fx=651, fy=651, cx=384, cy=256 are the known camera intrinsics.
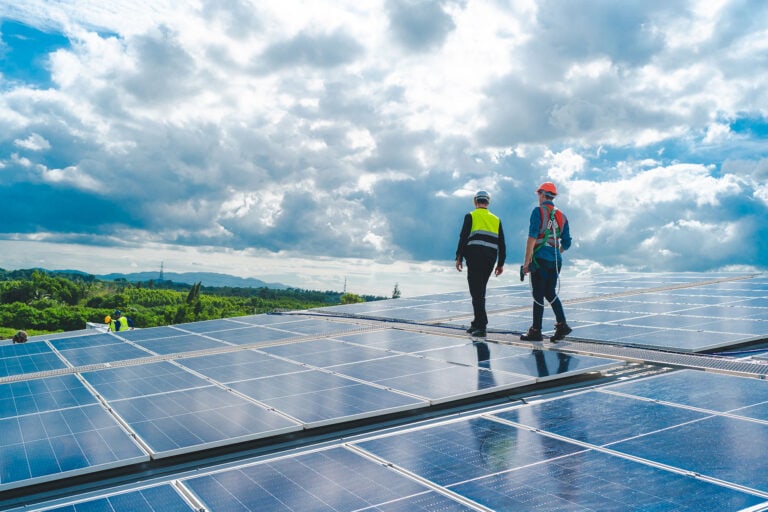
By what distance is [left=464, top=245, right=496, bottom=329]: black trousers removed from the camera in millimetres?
11922

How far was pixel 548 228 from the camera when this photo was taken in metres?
10.9

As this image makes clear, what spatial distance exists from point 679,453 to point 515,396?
7.79 feet

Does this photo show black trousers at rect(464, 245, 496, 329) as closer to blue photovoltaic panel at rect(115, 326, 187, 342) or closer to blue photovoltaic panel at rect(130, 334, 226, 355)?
blue photovoltaic panel at rect(130, 334, 226, 355)

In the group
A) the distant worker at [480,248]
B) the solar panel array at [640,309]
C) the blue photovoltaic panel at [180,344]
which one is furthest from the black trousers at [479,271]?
the blue photovoltaic panel at [180,344]

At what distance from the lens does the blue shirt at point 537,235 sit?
10.8 meters

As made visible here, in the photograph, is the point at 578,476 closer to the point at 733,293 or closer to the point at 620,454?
the point at 620,454

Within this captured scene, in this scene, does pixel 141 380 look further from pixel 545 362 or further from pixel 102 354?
pixel 545 362

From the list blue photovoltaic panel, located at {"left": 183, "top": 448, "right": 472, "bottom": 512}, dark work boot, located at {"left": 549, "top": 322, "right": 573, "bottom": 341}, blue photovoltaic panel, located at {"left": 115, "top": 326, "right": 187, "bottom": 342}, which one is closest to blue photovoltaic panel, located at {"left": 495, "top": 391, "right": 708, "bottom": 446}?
blue photovoltaic panel, located at {"left": 183, "top": 448, "right": 472, "bottom": 512}

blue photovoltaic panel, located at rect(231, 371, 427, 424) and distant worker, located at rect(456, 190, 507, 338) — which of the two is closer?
blue photovoltaic panel, located at rect(231, 371, 427, 424)

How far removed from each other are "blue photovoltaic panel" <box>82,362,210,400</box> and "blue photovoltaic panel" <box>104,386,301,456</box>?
37cm

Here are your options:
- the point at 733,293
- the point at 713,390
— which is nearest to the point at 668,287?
the point at 733,293

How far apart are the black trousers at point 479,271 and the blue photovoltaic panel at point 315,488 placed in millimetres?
6853

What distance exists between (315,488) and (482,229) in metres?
7.70

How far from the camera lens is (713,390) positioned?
22.6ft
